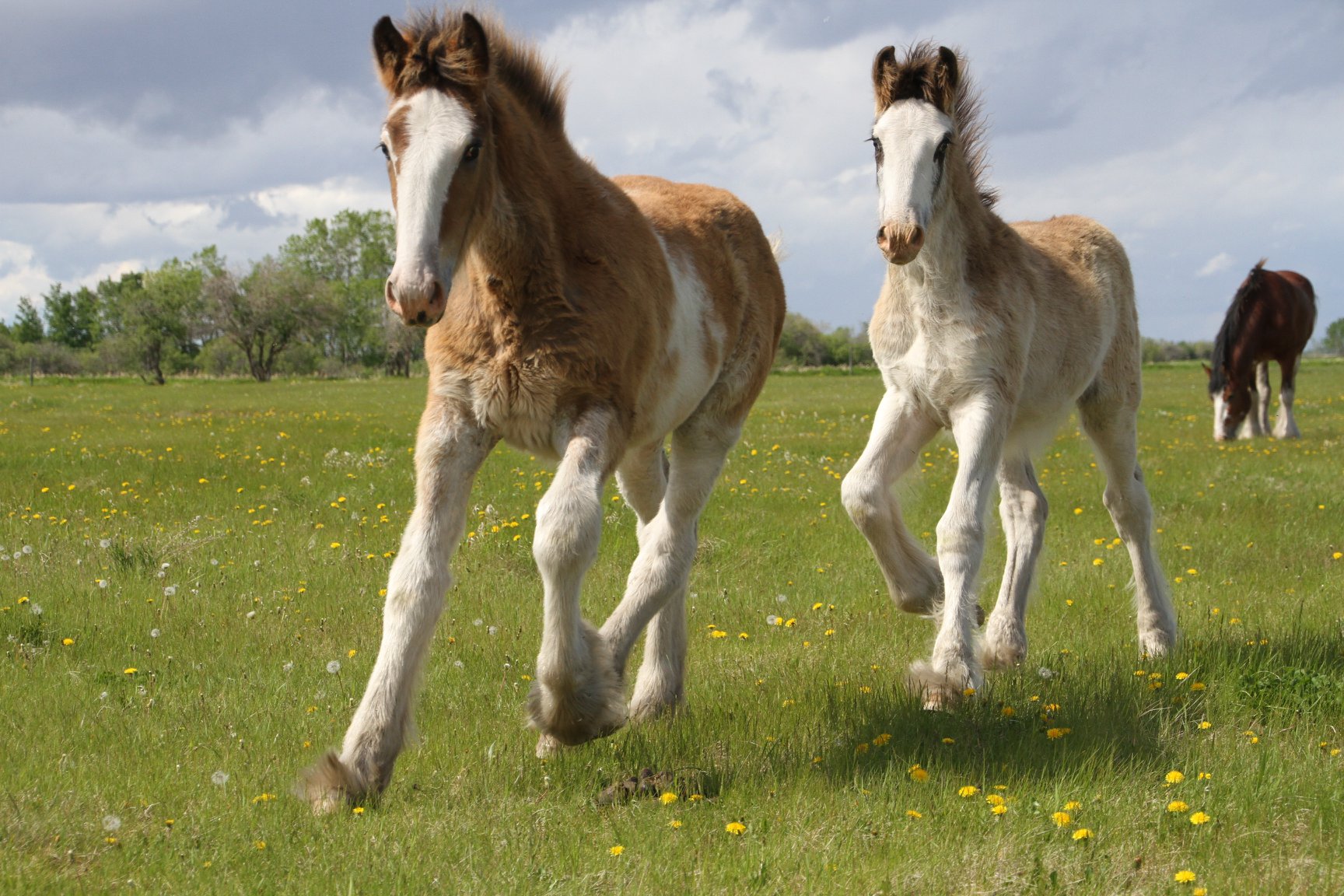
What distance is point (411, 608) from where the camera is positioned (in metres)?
3.96

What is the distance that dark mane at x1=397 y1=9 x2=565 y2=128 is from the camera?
3.96 metres

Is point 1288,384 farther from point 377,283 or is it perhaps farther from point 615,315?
point 377,283

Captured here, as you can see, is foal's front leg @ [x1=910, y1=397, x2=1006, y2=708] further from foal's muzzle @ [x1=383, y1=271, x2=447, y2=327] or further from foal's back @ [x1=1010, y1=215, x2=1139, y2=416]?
foal's muzzle @ [x1=383, y1=271, x2=447, y2=327]

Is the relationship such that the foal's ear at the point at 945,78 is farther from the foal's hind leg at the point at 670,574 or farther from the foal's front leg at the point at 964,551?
the foal's hind leg at the point at 670,574

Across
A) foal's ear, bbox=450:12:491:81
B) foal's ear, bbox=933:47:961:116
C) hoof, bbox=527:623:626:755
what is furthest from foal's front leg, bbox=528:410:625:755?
foal's ear, bbox=933:47:961:116

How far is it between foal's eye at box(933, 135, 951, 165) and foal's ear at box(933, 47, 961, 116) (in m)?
0.16

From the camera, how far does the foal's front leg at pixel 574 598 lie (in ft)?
12.8

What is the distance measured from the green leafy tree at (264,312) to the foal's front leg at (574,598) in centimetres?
7589

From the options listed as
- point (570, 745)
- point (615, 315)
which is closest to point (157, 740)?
point (570, 745)

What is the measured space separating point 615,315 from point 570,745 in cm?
156

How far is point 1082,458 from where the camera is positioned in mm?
15406

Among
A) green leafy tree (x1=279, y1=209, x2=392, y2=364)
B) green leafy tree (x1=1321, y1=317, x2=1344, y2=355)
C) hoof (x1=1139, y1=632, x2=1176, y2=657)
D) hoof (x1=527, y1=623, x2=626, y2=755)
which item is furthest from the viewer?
green leafy tree (x1=1321, y1=317, x2=1344, y2=355)

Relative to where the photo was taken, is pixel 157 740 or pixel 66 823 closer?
pixel 66 823

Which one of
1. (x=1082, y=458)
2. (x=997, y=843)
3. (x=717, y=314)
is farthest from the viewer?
(x=1082, y=458)
